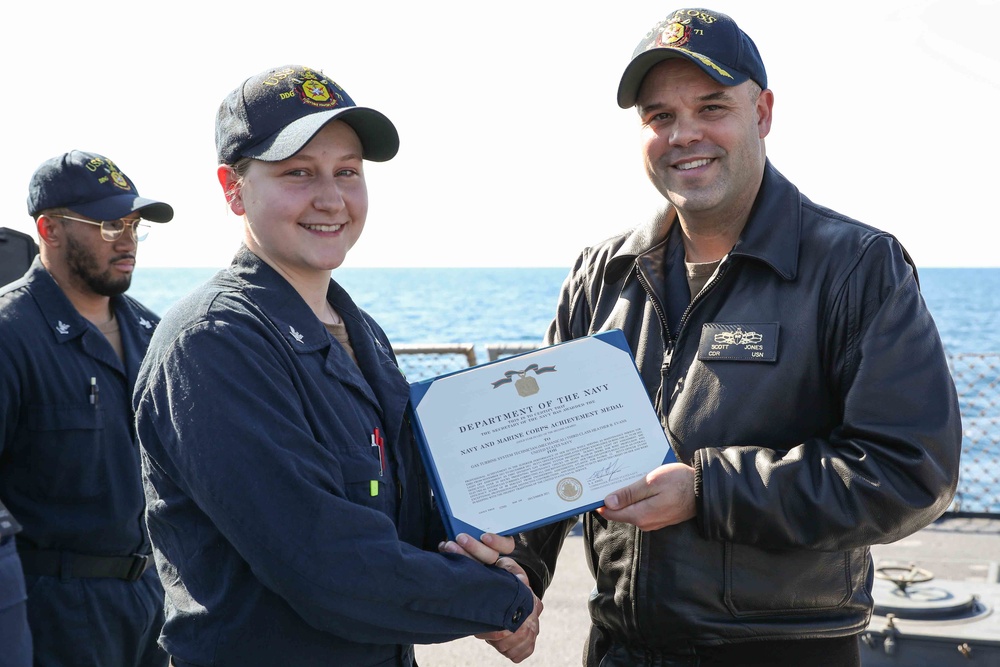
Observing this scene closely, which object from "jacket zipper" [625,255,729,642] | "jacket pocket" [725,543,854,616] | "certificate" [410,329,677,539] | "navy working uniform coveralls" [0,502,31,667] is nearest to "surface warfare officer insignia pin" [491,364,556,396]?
"certificate" [410,329,677,539]

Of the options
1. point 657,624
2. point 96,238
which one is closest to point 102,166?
point 96,238

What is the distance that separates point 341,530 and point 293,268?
716mm

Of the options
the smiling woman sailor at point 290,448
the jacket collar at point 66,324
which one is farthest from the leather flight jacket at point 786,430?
the jacket collar at point 66,324

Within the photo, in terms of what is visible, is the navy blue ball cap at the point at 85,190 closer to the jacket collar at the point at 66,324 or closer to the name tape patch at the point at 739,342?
the jacket collar at the point at 66,324

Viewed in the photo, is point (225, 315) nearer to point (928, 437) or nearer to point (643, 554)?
point (643, 554)

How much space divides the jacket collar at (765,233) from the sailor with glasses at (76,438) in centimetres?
220

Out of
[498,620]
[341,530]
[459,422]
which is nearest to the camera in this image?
[341,530]

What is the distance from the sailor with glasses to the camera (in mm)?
3441

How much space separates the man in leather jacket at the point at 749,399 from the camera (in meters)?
2.26

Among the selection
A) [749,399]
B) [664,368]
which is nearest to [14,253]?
[664,368]

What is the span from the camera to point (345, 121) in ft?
7.37

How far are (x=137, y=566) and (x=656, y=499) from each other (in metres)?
2.38

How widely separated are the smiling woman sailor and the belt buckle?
1.70 meters

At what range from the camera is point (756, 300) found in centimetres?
246
